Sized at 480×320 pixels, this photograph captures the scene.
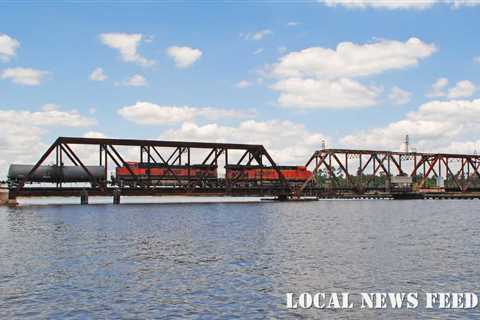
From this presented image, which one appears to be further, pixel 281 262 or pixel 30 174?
pixel 30 174

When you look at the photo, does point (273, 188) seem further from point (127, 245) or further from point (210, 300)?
point (210, 300)

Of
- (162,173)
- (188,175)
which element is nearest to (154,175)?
(162,173)

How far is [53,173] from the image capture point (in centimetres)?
10112

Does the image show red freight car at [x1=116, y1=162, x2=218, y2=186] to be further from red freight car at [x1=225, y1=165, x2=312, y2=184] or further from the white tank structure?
the white tank structure

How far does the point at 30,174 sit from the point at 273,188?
5402 cm

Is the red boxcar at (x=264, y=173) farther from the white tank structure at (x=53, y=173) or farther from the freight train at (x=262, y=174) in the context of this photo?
the white tank structure at (x=53, y=173)

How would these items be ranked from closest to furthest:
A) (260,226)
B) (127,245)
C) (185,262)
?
(185,262), (127,245), (260,226)

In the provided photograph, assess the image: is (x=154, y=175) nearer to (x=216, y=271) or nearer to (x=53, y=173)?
(x=53, y=173)

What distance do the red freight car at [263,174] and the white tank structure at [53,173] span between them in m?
30.1

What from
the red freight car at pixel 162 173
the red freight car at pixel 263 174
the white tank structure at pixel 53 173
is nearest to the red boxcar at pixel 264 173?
the red freight car at pixel 263 174

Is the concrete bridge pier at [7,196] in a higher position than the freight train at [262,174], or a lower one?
lower

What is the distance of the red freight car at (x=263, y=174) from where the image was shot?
121 m

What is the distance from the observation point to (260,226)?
5941cm

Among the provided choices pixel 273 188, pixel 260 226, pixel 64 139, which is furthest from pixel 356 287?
pixel 273 188
